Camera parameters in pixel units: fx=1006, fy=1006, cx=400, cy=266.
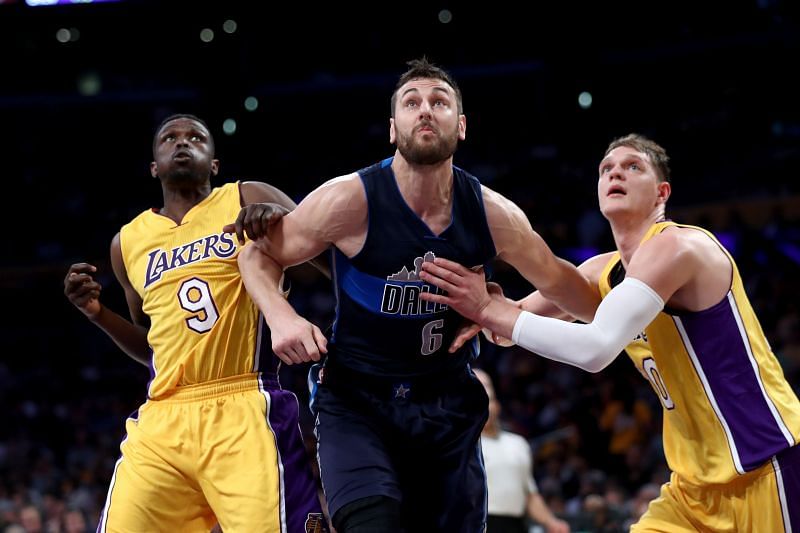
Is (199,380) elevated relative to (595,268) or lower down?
lower down

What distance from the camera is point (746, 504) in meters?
3.86

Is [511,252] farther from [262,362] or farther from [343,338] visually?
[262,362]

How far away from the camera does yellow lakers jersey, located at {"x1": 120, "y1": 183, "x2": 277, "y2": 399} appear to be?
4.36 m

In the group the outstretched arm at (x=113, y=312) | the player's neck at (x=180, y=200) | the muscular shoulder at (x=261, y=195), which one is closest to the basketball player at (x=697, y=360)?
the muscular shoulder at (x=261, y=195)

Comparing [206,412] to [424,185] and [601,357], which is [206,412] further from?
[601,357]

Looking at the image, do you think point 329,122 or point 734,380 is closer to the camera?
point 734,380

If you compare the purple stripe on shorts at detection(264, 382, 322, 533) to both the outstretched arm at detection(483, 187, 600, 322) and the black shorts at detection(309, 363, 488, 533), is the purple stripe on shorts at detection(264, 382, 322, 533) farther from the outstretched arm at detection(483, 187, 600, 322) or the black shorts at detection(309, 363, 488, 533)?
the outstretched arm at detection(483, 187, 600, 322)

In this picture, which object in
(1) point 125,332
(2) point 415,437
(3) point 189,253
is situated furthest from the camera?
(1) point 125,332

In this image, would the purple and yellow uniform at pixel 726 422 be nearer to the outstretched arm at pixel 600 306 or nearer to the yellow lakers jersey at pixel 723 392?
the yellow lakers jersey at pixel 723 392

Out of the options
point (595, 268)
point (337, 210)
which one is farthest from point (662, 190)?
point (337, 210)

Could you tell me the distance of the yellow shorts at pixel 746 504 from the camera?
12.4ft

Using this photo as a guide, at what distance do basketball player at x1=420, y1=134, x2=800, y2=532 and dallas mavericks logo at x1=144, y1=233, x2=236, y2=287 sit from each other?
3.60 feet

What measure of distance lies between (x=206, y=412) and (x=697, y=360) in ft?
6.66

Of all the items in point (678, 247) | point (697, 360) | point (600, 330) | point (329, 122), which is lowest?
point (697, 360)
